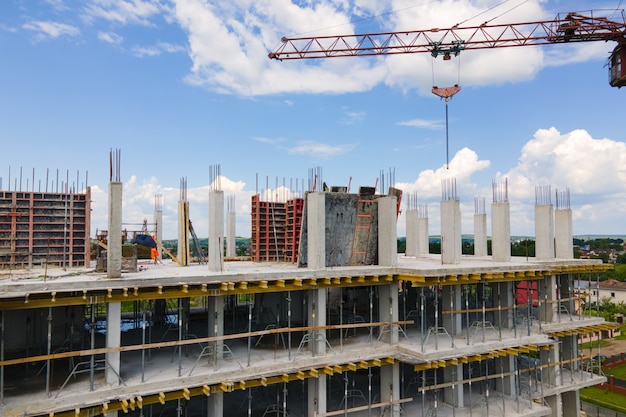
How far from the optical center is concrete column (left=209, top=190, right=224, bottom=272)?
1723 centimetres

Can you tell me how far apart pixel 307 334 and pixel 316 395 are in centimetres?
255

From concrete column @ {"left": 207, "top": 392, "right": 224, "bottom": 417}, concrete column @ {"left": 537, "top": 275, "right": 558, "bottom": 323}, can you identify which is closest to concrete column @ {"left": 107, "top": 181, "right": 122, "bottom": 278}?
concrete column @ {"left": 207, "top": 392, "right": 224, "bottom": 417}

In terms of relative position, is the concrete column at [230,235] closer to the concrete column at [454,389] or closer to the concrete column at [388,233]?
the concrete column at [388,233]

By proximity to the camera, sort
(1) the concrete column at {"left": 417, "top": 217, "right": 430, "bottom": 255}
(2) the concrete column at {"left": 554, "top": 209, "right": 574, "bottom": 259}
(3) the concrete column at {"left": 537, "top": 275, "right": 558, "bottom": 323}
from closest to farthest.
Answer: (3) the concrete column at {"left": 537, "top": 275, "right": 558, "bottom": 323} < (2) the concrete column at {"left": 554, "top": 209, "right": 574, "bottom": 259} < (1) the concrete column at {"left": 417, "top": 217, "right": 430, "bottom": 255}

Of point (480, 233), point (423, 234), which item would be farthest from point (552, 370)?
point (423, 234)

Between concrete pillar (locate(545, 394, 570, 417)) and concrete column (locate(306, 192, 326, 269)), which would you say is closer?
concrete column (locate(306, 192, 326, 269))

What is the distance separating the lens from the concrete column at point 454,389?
2086 cm

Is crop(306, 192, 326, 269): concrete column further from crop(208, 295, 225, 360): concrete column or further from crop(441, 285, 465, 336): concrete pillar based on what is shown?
crop(441, 285, 465, 336): concrete pillar

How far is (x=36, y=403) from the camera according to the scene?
1287 cm

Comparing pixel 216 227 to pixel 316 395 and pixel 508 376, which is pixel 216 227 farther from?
pixel 508 376

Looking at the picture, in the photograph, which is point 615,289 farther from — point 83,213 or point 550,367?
point 83,213

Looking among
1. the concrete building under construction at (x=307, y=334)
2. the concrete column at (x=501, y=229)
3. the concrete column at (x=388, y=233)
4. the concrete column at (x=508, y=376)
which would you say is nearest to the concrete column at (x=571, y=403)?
the concrete building under construction at (x=307, y=334)

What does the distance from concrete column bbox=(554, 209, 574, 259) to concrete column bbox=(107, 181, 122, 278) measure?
25040 mm

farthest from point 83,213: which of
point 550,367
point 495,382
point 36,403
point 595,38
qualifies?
point 595,38
